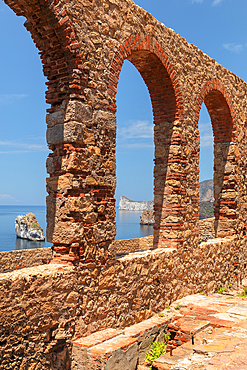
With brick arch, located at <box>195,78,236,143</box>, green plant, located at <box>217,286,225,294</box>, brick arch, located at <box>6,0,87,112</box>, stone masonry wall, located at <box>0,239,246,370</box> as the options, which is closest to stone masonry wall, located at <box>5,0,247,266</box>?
brick arch, located at <box>6,0,87,112</box>

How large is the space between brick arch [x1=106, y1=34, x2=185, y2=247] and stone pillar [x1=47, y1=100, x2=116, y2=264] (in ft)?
6.47

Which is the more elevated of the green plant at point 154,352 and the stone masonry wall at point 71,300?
the stone masonry wall at point 71,300

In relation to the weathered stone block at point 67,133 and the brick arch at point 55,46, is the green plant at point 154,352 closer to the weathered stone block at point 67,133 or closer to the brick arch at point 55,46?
the weathered stone block at point 67,133

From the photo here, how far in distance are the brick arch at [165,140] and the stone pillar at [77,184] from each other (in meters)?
1.97

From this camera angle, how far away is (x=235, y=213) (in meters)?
8.63

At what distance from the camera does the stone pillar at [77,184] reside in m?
4.07

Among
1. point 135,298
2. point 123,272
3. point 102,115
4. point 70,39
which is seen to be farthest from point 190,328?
point 70,39

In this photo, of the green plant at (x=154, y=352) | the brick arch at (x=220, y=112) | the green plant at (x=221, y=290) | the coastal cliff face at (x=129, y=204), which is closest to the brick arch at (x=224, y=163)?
the brick arch at (x=220, y=112)

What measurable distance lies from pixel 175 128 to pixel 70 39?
2.85 m

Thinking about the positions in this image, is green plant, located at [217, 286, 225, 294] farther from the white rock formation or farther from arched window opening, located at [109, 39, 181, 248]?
the white rock formation

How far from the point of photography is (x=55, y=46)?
410 centimetres

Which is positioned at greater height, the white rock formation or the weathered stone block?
the weathered stone block

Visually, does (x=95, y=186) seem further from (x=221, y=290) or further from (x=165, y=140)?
(x=221, y=290)

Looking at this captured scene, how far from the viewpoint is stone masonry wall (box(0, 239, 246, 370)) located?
338 centimetres
